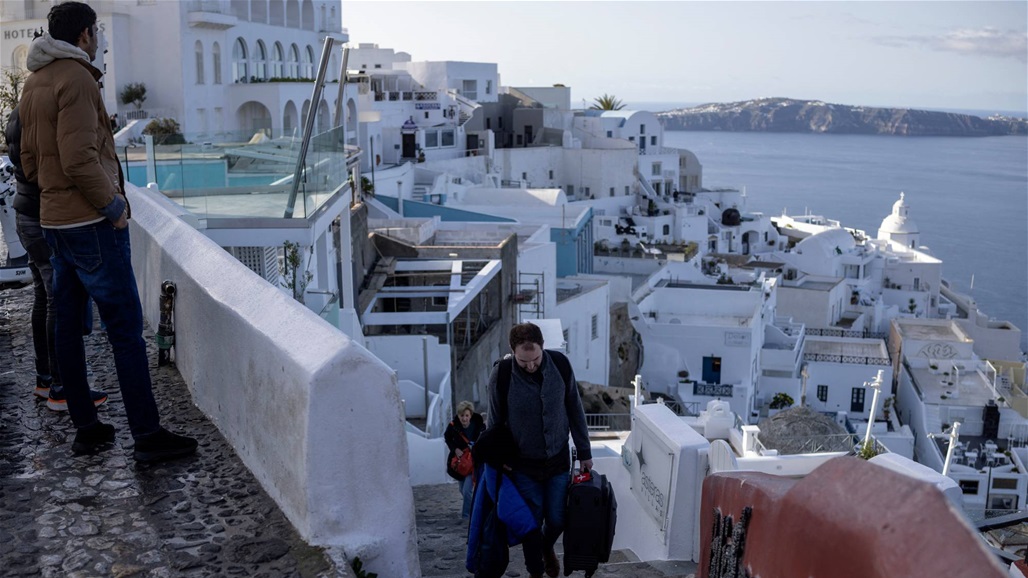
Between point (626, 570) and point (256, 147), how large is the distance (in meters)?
6.68

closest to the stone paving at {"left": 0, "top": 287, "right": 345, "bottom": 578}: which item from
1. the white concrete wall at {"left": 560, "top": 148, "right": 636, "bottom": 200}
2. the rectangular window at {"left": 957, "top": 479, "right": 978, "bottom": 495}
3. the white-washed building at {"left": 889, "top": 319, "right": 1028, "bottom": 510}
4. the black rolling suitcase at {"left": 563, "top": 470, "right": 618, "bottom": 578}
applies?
the black rolling suitcase at {"left": 563, "top": 470, "right": 618, "bottom": 578}

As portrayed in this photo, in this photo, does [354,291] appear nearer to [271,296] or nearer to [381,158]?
[271,296]

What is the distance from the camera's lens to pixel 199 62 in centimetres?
3189

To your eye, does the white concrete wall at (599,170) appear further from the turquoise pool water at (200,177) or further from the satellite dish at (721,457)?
the satellite dish at (721,457)

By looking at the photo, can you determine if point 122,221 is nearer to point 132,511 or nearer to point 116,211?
point 116,211

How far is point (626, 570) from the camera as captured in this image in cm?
583

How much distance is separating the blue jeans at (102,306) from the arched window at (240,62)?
30321 mm

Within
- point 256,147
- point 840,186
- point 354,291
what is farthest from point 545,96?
point 840,186

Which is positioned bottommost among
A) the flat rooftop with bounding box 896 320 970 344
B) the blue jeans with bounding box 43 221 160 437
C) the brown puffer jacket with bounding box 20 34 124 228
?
the flat rooftop with bounding box 896 320 970 344

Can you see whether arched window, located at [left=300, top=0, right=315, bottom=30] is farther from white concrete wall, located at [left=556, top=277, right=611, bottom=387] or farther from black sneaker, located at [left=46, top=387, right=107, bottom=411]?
black sneaker, located at [left=46, top=387, right=107, bottom=411]

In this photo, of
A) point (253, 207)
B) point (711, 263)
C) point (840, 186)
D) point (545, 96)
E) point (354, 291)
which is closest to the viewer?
point (253, 207)

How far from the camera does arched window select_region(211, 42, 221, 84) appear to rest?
32500 mm

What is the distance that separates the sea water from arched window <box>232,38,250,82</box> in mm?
44186

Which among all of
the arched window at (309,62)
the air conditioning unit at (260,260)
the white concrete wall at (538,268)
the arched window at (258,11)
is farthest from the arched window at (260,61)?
the air conditioning unit at (260,260)
